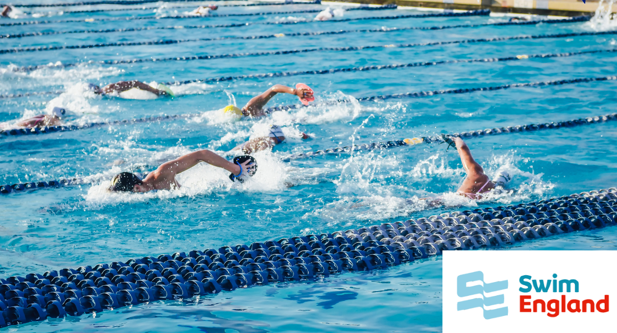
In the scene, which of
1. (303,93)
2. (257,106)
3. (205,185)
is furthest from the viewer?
(257,106)

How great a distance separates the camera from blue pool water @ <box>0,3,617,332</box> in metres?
3.19

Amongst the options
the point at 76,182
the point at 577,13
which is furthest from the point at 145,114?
the point at 577,13

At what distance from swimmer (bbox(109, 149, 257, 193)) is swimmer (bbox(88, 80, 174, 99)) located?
11.2 feet

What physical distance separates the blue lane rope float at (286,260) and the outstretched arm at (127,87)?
16.2 feet

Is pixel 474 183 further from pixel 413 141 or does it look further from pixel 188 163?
pixel 188 163

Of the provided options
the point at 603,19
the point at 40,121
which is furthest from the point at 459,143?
the point at 603,19

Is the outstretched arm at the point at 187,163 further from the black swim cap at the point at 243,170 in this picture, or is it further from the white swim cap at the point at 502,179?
the white swim cap at the point at 502,179

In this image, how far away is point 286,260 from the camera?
3.60 metres

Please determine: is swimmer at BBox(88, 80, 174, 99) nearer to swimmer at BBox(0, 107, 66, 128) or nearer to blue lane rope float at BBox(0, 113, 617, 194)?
swimmer at BBox(0, 107, 66, 128)

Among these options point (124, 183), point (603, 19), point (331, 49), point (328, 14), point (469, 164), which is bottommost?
point (124, 183)

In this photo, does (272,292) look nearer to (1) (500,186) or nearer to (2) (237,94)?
(1) (500,186)

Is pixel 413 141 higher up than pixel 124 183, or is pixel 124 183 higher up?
pixel 413 141

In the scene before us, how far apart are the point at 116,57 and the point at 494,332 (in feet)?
31.3

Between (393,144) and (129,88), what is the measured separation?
3685mm
